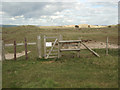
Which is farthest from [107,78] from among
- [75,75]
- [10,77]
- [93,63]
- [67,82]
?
[10,77]

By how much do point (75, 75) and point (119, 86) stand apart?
225 cm

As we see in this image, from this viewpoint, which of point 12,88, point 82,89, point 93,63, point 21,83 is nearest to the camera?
point 82,89

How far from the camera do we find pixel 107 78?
665 cm

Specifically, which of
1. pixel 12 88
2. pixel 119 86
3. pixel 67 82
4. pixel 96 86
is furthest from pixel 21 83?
pixel 119 86

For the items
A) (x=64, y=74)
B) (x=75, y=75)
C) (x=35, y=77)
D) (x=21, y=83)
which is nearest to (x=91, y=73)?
(x=75, y=75)

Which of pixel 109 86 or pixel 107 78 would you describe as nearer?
pixel 109 86

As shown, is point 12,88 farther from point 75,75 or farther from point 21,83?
point 75,75

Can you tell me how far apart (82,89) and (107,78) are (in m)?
1.91

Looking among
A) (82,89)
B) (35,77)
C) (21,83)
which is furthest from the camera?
(35,77)

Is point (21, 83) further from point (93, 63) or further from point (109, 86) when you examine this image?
point (93, 63)

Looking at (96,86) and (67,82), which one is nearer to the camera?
(96,86)

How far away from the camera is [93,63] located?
9.41 meters

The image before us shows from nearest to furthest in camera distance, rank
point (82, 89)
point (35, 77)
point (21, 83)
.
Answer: point (82, 89)
point (21, 83)
point (35, 77)

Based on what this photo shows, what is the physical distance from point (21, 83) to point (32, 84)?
2.27 feet
